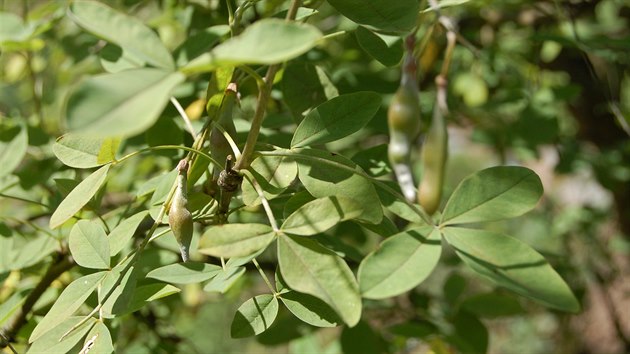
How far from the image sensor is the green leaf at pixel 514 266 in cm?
61

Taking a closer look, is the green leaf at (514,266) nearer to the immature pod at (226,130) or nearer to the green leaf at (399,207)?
the green leaf at (399,207)

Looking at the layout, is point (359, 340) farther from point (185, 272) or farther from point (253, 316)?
point (185, 272)

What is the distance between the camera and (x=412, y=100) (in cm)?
72

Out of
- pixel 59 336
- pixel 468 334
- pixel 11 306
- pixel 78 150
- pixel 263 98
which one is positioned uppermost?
pixel 263 98

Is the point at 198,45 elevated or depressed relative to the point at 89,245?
elevated

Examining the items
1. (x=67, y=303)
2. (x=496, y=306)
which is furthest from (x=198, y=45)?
(x=496, y=306)

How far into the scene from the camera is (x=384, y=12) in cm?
73

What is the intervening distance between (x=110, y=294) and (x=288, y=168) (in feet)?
0.76

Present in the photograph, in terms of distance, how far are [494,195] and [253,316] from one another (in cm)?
31

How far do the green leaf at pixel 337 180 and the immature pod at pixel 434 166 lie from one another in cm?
5

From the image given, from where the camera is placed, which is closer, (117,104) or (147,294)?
(117,104)

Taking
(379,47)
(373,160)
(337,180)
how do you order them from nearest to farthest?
(337,180) < (379,47) < (373,160)

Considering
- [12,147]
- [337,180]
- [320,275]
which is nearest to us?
[320,275]

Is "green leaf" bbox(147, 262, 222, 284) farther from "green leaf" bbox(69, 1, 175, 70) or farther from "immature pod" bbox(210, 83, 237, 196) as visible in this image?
"green leaf" bbox(69, 1, 175, 70)
